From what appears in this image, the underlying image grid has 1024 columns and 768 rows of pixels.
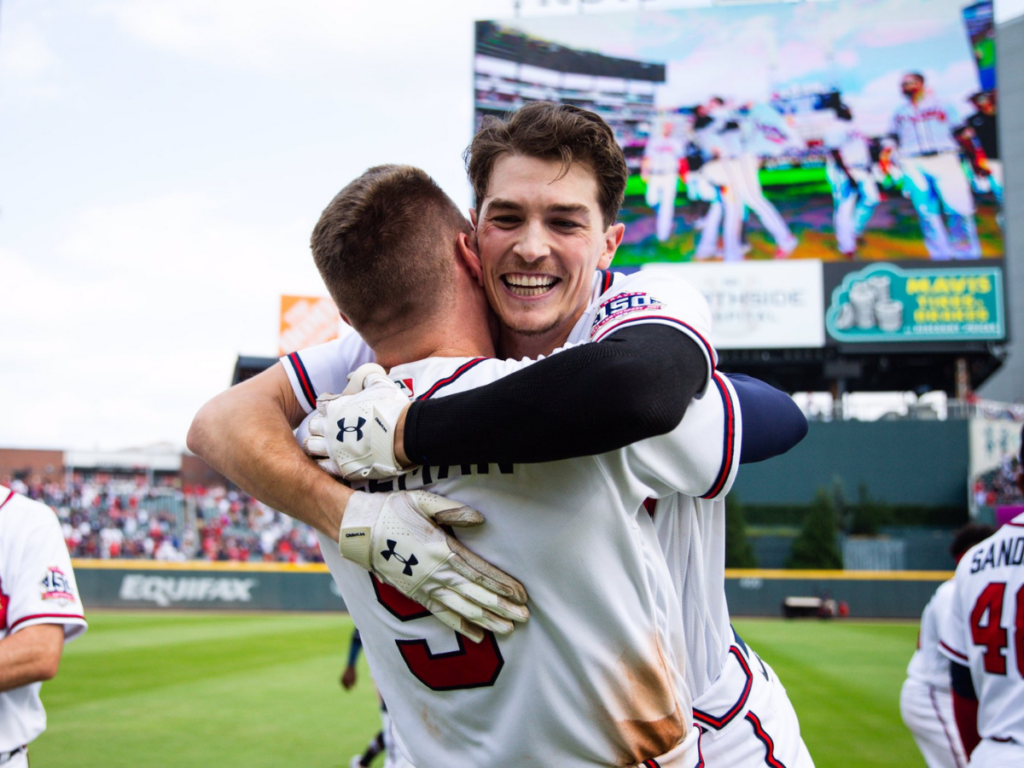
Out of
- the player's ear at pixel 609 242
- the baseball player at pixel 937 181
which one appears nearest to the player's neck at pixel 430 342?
the player's ear at pixel 609 242

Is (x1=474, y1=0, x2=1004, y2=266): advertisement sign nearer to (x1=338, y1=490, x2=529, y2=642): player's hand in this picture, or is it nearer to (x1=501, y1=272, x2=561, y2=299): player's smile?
(x1=501, y1=272, x2=561, y2=299): player's smile

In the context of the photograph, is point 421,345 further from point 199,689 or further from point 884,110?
point 884,110

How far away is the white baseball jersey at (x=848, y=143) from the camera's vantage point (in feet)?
106

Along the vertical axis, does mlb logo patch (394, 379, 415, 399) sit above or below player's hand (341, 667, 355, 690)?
above

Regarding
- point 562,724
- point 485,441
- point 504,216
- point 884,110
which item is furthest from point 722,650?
point 884,110

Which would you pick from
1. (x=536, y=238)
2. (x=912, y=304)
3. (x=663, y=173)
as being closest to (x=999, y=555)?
(x=536, y=238)

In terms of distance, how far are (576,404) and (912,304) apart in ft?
105

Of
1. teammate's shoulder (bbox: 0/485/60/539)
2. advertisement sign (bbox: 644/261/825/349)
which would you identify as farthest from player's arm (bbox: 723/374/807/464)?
advertisement sign (bbox: 644/261/825/349)

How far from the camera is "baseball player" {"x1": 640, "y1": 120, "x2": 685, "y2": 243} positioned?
32000 mm

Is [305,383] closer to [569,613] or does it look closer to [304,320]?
[569,613]

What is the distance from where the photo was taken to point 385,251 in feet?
6.13

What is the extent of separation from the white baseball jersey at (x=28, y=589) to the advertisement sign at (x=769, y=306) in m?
28.5

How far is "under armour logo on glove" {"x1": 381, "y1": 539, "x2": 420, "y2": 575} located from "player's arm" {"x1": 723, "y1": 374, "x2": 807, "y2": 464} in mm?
671

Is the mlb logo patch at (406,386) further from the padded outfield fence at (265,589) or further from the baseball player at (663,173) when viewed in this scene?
the baseball player at (663,173)
